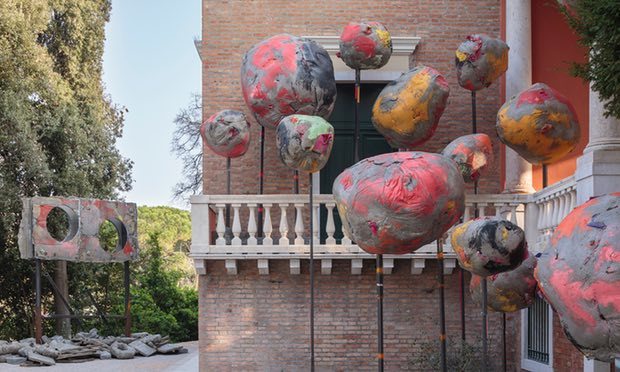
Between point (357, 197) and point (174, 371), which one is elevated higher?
point (357, 197)

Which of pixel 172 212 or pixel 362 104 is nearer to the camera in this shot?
pixel 362 104

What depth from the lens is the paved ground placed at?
1825 cm

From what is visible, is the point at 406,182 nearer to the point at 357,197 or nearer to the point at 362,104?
the point at 357,197

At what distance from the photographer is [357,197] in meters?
9.38

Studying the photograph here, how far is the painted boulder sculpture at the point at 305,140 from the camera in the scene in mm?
12648

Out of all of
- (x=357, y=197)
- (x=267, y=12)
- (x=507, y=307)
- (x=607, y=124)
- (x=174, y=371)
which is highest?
(x=267, y=12)

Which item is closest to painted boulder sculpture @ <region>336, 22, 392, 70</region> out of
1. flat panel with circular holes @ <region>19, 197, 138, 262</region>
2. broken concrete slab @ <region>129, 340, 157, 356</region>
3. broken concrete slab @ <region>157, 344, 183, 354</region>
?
flat panel with circular holes @ <region>19, 197, 138, 262</region>

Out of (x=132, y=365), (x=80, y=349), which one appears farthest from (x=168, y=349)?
(x=132, y=365)

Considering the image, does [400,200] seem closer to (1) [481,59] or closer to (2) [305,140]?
(2) [305,140]

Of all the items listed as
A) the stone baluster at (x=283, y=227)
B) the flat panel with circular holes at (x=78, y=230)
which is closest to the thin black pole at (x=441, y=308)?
the stone baluster at (x=283, y=227)

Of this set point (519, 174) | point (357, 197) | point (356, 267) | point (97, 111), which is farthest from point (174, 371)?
point (97, 111)

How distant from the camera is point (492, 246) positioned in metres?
9.59

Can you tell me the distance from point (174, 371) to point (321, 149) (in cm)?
669

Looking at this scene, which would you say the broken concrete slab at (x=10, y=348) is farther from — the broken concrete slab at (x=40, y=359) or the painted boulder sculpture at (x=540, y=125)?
the painted boulder sculpture at (x=540, y=125)
